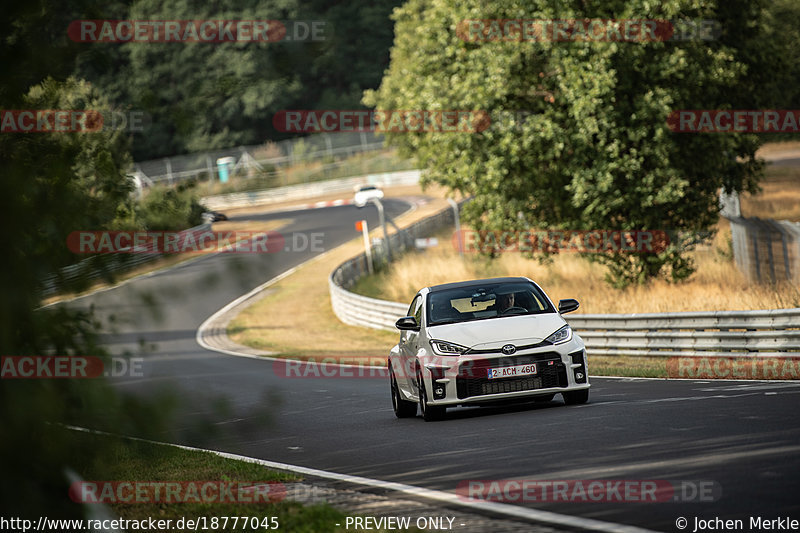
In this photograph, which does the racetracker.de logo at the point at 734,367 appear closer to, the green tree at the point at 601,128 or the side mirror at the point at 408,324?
the side mirror at the point at 408,324

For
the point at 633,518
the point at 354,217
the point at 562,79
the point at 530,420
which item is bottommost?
the point at 354,217

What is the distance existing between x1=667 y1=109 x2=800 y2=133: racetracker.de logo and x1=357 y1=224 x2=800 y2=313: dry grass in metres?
4.04

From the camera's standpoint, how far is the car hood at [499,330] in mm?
11977

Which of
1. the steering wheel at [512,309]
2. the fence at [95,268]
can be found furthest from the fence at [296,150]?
the fence at [95,268]

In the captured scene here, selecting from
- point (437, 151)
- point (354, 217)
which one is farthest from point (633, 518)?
point (354, 217)

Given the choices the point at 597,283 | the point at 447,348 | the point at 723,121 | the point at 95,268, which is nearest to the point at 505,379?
the point at 447,348

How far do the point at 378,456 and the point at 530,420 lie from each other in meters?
2.04

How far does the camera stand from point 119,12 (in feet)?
17.5

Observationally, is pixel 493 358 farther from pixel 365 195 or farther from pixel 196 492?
pixel 365 195

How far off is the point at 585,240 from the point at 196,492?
2101cm

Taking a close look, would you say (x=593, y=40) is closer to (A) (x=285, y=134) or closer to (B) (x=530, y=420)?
(B) (x=530, y=420)

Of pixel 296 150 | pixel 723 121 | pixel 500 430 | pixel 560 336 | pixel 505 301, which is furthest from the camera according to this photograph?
pixel 296 150

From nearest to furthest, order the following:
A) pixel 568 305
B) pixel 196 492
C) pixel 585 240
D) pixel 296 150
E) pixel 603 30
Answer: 1. pixel 196 492
2. pixel 568 305
3. pixel 603 30
4. pixel 585 240
5. pixel 296 150

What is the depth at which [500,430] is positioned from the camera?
1090cm
